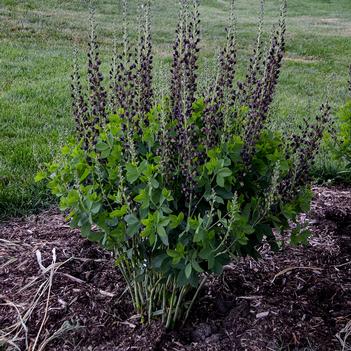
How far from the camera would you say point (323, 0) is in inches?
1072

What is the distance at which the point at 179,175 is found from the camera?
106 inches

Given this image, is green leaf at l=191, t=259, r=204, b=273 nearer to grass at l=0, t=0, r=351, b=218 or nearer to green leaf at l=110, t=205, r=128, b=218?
green leaf at l=110, t=205, r=128, b=218

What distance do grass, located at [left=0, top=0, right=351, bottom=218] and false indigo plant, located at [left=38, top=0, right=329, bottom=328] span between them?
0.31m

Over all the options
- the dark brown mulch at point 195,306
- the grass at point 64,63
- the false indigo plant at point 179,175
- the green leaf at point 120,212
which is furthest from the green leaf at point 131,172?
the dark brown mulch at point 195,306

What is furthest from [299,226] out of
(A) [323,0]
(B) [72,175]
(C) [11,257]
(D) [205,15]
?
(A) [323,0]

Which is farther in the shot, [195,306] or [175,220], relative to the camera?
[195,306]

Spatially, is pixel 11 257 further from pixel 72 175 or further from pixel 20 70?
pixel 20 70

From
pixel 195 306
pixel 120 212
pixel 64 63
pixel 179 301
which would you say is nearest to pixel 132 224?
pixel 120 212

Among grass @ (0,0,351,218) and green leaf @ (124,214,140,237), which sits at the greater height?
green leaf @ (124,214,140,237)

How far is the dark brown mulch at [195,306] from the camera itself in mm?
2891

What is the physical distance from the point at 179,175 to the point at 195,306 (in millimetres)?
834

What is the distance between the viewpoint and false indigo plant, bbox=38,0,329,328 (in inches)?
98.6

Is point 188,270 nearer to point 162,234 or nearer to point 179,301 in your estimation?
point 162,234

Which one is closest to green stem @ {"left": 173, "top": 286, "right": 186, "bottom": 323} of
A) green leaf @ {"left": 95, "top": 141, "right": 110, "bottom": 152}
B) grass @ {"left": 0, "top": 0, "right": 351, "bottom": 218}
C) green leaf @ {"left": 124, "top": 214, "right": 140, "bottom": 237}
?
green leaf @ {"left": 124, "top": 214, "right": 140, "bottom": 237}
